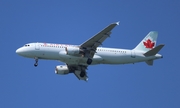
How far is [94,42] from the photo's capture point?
58.9 metres

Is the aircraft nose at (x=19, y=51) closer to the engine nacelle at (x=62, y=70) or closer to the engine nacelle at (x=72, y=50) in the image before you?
the engine nacelle at (x=72, y=50)

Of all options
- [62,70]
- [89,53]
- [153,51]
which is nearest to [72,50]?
[89,53]

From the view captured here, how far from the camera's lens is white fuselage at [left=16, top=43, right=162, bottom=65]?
195 ft

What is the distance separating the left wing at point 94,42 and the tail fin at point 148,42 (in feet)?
30.2

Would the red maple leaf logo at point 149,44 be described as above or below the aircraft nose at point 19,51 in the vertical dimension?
above

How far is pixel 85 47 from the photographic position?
5994cm

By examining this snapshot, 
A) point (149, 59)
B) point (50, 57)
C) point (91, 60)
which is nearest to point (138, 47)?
point (149, 59)

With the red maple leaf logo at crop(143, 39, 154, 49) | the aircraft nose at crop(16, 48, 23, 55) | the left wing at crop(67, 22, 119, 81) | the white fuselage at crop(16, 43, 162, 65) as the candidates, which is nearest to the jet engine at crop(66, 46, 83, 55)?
the white fuselage at crop(16, 43, 162, 65)

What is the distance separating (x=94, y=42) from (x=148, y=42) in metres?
12.4

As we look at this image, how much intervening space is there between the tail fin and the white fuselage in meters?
2.23

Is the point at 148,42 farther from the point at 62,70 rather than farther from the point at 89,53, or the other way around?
the point at 62,70

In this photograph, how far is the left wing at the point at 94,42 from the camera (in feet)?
185

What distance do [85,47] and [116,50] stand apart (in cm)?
548

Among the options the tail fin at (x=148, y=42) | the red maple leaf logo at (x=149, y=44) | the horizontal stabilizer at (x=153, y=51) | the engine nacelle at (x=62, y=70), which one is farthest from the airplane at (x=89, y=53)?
the engine nacelle at (x=62, y=70)
